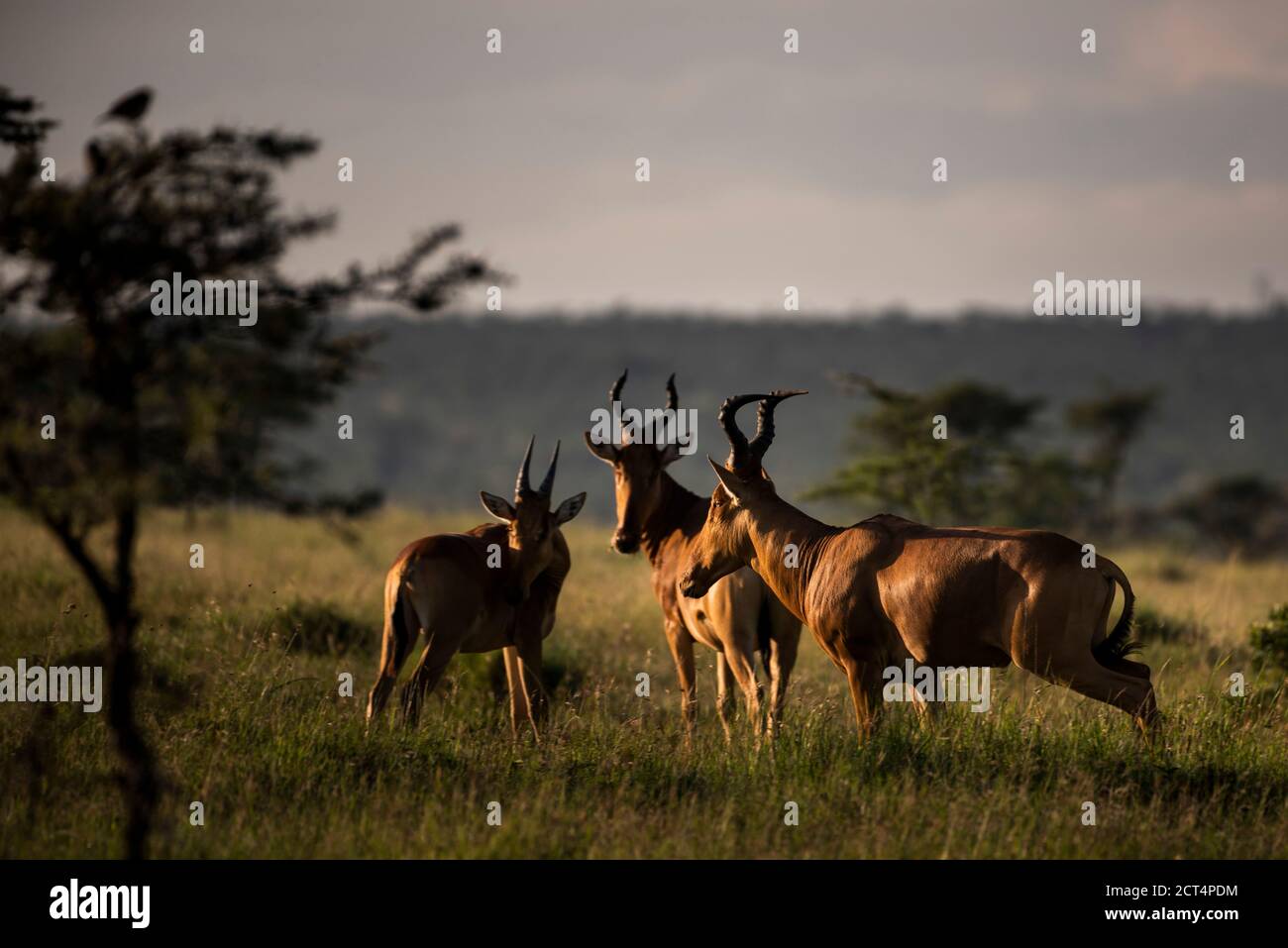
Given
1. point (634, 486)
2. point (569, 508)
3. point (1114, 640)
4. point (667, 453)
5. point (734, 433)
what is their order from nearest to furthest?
point (1114, 640) → point (734, 433) → point (569, 508) → point (634, 486) → point (667, 453)

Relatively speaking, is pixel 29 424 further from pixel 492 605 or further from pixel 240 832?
pixel 492 605

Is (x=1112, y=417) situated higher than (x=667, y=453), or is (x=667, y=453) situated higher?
(x=1112, y=417)

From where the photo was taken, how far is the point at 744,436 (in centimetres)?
948

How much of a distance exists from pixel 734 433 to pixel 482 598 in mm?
2002

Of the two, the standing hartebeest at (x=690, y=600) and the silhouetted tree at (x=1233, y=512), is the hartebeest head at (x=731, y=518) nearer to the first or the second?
the standing hartebeest at (x=690, y=600)

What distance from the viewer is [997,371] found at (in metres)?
97.5

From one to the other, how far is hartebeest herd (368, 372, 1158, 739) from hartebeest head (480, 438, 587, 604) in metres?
0.01

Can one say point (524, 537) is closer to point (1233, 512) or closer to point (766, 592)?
point (766, 592)

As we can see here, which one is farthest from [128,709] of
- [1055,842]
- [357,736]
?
[1055,842]

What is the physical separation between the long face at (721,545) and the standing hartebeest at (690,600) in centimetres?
24

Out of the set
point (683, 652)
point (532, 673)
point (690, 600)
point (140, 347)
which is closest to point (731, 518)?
point (690, 600)

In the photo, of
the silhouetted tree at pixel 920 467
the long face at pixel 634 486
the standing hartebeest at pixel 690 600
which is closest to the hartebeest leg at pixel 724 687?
the standing hartebeest at pixel 690 600
